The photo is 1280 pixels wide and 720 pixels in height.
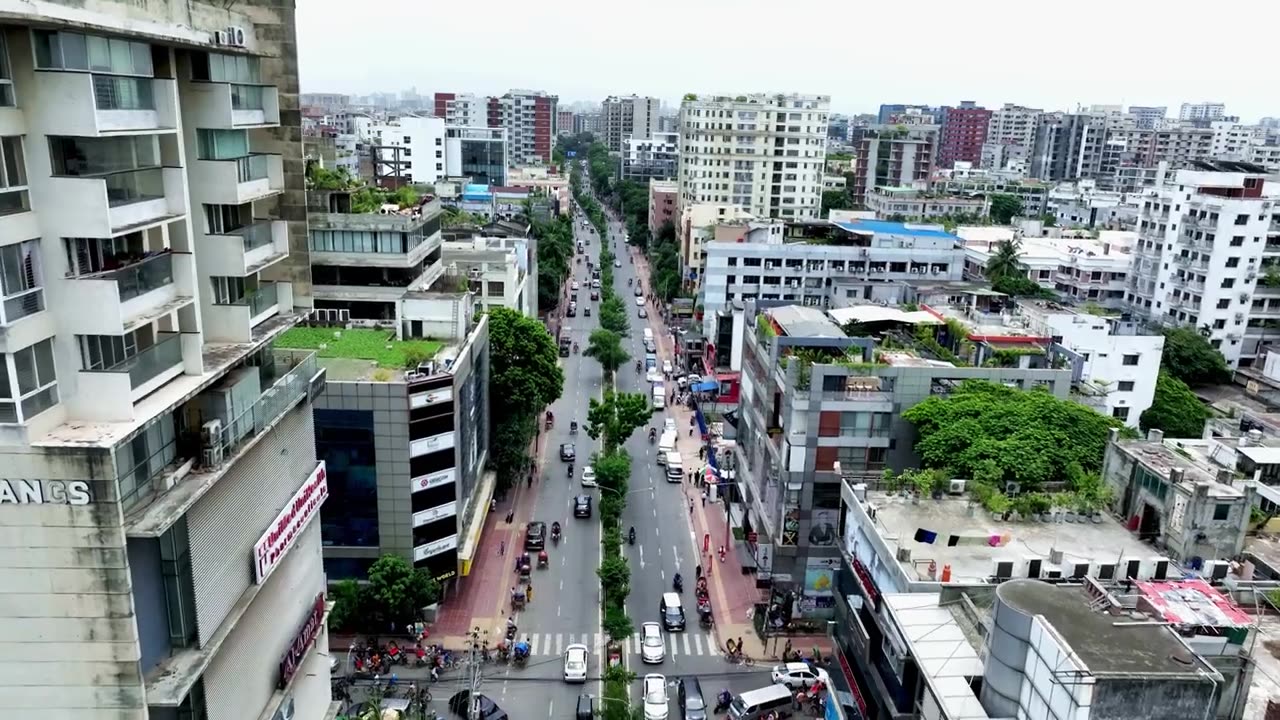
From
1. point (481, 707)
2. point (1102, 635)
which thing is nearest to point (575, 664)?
point (481, 707)

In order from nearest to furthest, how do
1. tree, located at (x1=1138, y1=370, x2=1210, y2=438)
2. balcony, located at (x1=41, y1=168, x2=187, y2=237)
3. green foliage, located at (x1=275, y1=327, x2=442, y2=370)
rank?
balcony, located at (x1=41, y1=168, x2=187, y2=237) → green foliage, located at (x1=275, y1=327, x2=442, y2=370) → tree, located at (x1=1138, y1=370, x2=1210, y2=438)

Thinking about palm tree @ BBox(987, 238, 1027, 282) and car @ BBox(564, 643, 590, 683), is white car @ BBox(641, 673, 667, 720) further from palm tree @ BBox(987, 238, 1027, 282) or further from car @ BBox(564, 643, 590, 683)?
palm tree @ BBox(987, 238, 1027, 282)

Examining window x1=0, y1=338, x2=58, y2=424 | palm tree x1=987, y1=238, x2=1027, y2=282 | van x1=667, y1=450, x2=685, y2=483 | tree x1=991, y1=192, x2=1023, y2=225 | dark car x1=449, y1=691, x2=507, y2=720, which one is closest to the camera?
window x1=0, y1=338, x2=58, y2=424

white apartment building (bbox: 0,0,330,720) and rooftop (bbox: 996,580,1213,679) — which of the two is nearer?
white apartment building (bbox: 0,0,330,720)

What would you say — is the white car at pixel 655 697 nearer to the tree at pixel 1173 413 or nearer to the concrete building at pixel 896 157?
the tree at pixel 1173 413

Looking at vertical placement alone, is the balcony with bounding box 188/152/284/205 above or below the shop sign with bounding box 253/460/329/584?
above

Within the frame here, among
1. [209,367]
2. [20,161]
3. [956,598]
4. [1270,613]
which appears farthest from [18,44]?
[1270,613]

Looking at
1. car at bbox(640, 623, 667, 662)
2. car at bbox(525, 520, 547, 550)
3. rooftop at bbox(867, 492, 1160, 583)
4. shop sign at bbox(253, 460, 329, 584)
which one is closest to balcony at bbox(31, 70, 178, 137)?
shop sign at bbox(253, 460, 329, 584)
